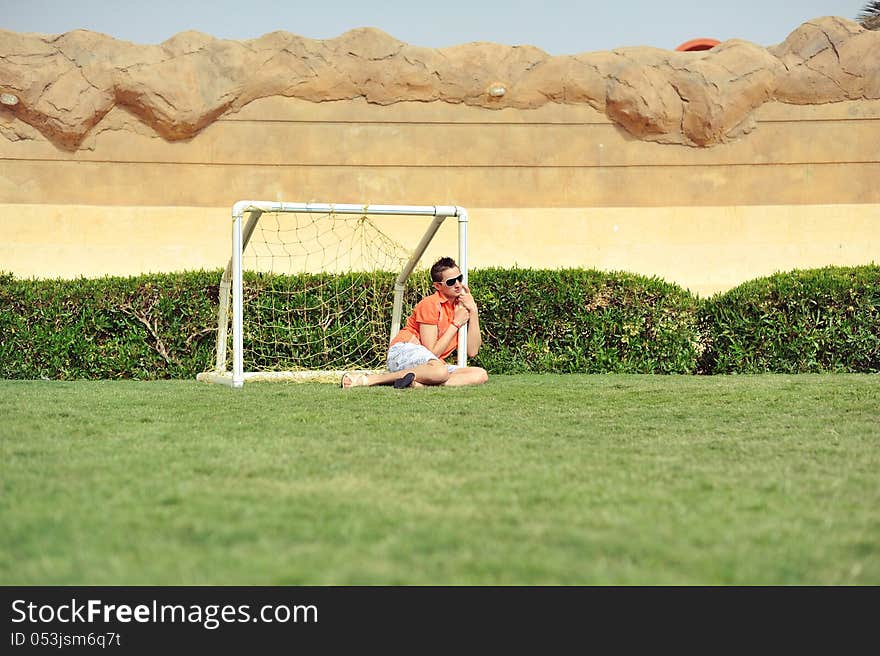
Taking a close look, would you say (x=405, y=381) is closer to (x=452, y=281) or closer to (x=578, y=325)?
(x=452, y=281)

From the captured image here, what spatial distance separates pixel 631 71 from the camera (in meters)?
12.6

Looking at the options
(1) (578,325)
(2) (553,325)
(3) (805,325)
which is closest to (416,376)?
(2) (553,325)

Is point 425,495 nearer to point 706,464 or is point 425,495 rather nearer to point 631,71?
point 706,464

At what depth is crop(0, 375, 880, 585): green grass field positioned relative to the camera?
8.16 ft

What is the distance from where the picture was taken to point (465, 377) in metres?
8.14

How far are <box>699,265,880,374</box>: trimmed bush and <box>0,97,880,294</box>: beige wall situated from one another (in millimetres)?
2640

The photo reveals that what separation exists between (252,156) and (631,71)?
518cm

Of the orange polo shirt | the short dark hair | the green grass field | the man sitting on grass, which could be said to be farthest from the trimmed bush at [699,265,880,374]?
the green grass field

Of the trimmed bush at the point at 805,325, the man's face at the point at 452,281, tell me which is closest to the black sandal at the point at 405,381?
the man's face at the point at 452,281

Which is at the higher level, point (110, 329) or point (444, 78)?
point (444, 78)

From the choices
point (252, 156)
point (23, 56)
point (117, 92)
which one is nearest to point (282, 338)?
point (252, 156)

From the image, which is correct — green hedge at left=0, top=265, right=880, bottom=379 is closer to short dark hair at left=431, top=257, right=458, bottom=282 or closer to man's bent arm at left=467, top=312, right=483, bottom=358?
man's bent arm at left=467, top=312, right=483, bottom=358

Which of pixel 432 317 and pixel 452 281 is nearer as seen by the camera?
pixel 452 281

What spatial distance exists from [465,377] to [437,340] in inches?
17.6
